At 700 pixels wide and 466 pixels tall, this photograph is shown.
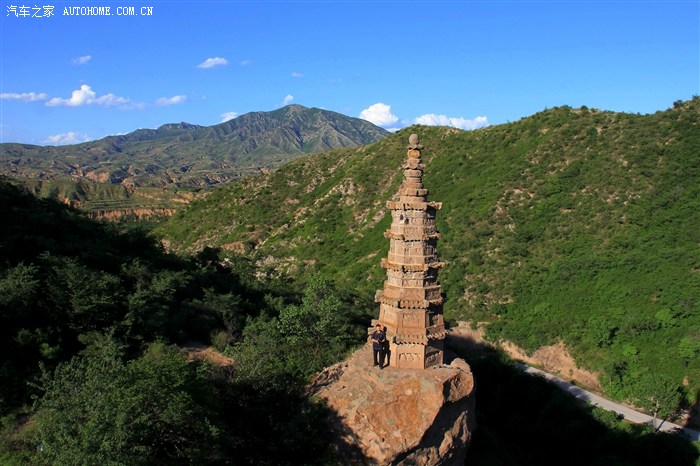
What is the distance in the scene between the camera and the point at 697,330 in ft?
80.0

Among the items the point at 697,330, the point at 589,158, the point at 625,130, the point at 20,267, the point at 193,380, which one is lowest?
the point at 697,330

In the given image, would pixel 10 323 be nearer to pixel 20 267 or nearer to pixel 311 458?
pixel 20 267

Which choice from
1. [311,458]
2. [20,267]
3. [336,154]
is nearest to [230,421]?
[311,458]

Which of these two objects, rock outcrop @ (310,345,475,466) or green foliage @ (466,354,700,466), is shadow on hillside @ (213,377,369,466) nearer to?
rock outcrop @ (310,345,475,466)

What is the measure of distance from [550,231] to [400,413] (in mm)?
28626

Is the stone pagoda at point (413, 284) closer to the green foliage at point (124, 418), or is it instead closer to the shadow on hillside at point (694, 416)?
the green foliage at point (124, 418)

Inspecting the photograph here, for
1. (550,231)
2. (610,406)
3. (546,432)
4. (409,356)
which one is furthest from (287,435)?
(550,231)

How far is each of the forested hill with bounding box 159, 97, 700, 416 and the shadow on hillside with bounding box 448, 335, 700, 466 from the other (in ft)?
12.3

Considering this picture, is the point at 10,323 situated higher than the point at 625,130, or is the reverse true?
the point at 625,130

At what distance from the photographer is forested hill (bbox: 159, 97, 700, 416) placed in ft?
86.5

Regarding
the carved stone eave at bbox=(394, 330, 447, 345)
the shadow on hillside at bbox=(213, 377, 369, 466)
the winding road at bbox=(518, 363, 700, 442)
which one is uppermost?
the carved stone eave at bbox=(394, 330, 447, 345)

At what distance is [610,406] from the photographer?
76.2 ft

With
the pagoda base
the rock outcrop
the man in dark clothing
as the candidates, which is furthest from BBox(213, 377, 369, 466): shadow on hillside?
the pagoda base

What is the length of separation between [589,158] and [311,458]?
39.2 m
